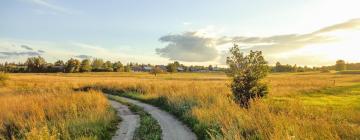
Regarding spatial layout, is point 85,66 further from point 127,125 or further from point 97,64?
point 127,125

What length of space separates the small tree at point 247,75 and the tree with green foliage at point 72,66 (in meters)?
134

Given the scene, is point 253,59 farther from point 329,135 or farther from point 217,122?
point 329,135

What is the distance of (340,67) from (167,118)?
7075 inches

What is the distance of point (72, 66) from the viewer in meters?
148

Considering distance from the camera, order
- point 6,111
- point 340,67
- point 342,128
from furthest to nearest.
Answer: point 340,67, point 6,111, point 342,128

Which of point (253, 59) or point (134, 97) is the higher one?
point (253, 59)

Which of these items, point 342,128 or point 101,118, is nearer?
point 342,128

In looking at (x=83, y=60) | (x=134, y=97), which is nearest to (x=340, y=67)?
(x=83, y=60)

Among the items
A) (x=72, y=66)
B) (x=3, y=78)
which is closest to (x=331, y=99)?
(x=3, y=78)

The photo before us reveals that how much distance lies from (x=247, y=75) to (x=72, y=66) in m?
135

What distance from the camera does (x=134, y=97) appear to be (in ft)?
112

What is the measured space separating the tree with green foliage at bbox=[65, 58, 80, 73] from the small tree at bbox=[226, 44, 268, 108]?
134 m

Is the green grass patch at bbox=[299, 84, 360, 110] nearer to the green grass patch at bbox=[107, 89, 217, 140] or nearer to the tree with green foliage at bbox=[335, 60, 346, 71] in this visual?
the green grass patch at bbox=[107, 89, 217, 140]

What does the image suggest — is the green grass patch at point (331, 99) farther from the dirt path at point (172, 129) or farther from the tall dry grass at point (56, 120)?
A: the tall dry grass at point (56, 120)
